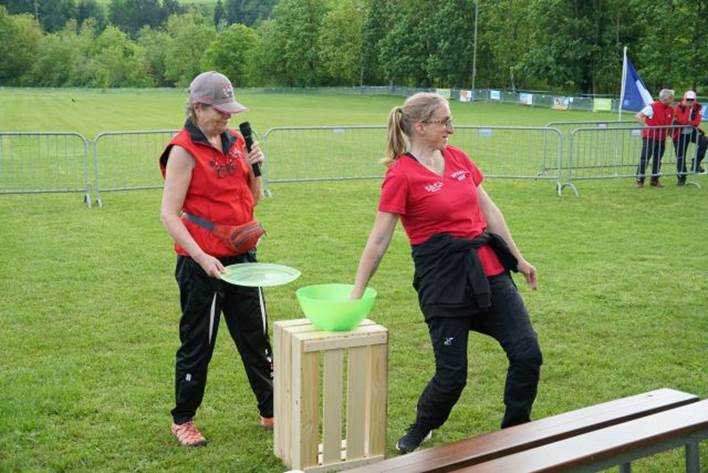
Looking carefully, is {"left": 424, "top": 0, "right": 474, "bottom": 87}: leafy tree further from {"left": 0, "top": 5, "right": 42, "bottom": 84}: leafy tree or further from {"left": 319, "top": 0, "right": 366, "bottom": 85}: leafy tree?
{"left": 0, "top": 5, "right": 42, "bottom": 84}: leafy tree

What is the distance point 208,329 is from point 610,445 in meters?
2.29

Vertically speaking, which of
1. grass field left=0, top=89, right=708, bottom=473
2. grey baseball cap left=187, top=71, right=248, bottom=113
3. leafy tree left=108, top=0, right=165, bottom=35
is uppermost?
leafy tree left=108, top=0, right=165, bottom=35

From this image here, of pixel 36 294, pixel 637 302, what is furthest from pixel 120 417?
pixel 637 302

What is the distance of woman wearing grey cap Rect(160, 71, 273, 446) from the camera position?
14.4 feet

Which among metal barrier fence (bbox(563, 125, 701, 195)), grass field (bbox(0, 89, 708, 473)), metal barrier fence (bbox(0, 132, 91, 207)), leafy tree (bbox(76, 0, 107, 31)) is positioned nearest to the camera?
grass field (bbox(0, 89, 708, 473))

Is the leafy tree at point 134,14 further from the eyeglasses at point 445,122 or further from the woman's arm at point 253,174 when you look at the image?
the eyeglasses at point 445,122

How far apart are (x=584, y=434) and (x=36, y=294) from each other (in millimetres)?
6015

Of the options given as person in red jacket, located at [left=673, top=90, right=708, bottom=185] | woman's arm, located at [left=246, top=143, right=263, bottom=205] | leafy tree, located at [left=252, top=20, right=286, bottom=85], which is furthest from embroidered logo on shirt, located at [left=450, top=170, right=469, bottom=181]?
leafy tree, located at [left=252, top=20, right=286, bottom=85]

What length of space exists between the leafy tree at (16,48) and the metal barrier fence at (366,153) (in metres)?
102

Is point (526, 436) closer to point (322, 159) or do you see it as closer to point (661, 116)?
point (661, 116)

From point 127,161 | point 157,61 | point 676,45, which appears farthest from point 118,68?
point 127,161

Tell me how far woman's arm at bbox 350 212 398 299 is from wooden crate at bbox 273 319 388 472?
0.25 m

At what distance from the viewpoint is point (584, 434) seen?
343cm

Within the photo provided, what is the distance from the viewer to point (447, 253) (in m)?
4.18
